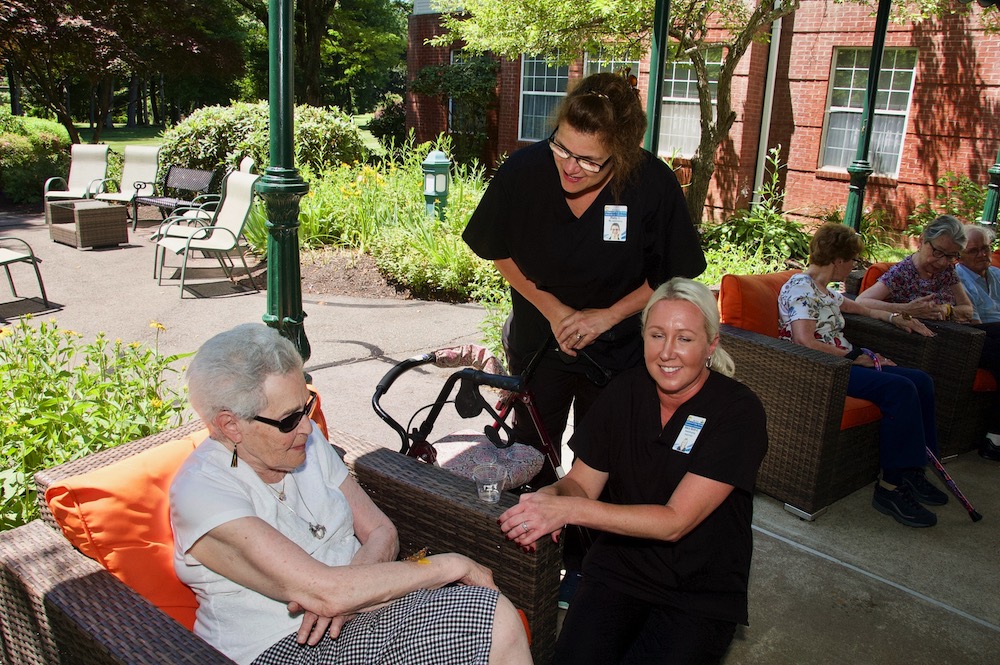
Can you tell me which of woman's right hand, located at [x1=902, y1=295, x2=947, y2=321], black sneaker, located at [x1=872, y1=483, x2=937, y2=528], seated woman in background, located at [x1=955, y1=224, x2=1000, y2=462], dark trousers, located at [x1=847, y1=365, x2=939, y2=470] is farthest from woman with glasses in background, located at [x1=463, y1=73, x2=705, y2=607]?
seated woman in background, located at [x1=955, y1=224, x2=1000, y2=462]

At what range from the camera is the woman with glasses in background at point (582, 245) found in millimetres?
2707

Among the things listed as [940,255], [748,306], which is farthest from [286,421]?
[940,255]

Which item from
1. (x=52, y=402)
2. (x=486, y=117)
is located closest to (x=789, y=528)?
(x=52, y=402)

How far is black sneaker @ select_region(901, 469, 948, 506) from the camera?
148 inches

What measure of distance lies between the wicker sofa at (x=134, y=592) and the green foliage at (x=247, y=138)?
364 inches

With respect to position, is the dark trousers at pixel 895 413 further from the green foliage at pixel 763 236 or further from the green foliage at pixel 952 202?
the green foliage at pixel 952 202

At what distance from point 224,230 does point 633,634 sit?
7243 mm

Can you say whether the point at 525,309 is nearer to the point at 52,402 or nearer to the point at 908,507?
the point at 52,402

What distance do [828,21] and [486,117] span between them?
7.53m

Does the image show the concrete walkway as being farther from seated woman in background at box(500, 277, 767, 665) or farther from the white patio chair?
the white patio chair

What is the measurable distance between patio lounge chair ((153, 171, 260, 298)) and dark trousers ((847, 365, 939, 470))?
583 cm

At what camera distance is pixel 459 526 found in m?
2.22

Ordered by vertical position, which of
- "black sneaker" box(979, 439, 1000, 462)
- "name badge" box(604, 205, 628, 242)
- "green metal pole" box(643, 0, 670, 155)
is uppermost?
"green metal pole" box(643, 0, 670, 155)

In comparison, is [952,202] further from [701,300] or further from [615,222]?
[701,300]
